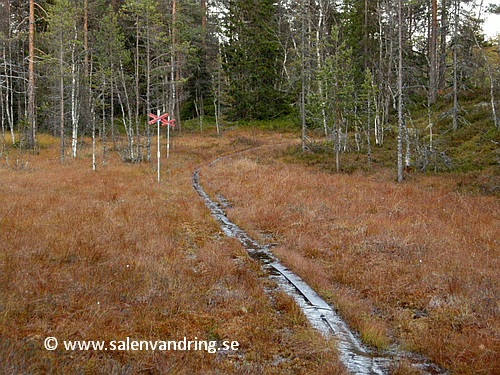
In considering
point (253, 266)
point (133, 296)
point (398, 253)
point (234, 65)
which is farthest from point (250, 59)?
point (133, 296)

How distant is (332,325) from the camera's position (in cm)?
597

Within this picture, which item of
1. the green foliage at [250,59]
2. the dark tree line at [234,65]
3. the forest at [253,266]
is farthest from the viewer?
the green foliage at [250,59]

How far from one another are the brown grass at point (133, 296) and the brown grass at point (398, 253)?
132 cm

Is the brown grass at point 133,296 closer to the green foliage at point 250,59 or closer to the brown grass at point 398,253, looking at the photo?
the brown grass at point 398,253

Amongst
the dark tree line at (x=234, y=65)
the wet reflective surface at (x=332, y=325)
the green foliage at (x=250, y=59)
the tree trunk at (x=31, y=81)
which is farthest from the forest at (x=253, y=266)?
the green foliage at (x=250, y=59)

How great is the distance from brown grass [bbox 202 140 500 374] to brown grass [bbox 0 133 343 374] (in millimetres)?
1324

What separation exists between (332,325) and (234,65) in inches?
1849

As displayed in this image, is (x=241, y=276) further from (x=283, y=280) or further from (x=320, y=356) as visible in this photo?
(x=320, y=356)

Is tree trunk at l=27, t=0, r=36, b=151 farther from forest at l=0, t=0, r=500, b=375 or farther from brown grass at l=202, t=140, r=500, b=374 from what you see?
brown grass at l=202, t=140, r=500, b=374

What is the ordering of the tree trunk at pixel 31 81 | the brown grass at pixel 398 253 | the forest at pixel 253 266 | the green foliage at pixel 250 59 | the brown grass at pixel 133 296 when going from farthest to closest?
1. the green foliage at pixel 250 59
2. the tree trunk at pixel 31 81
3. the brown grass at pixel 398 253
4. the forest at pixel 253 266
5. the brown grass at pixel 133 296

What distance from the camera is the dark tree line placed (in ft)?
83.5

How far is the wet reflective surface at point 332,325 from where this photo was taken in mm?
4898

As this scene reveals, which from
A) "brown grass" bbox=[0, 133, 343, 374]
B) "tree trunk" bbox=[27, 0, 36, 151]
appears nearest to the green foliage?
"tree trunk" bbox=[27, 0, 36, 151]

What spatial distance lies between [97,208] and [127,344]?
8096 millimetres
